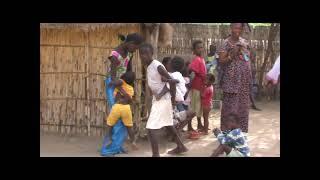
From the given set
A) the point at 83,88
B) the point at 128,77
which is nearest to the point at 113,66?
the point at 128,77

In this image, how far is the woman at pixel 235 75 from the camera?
6.46 m

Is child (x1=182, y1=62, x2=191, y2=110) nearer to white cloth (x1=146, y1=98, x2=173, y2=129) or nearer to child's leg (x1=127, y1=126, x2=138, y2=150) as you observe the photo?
child's leg (x1=127, y1=126, x2=138, y2=150)

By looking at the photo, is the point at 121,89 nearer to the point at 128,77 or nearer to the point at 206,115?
the point at 128,77

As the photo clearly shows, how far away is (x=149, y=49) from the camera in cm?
599

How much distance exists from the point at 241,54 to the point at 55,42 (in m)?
3.02

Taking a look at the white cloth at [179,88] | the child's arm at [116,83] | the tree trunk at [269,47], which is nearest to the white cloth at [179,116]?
the white cloth at [179,88]

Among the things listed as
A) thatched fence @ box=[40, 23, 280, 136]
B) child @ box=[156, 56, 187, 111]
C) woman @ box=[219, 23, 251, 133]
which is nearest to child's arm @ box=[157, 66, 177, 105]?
child @ box=[156, 56, 187, 111]

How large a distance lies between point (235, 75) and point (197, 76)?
58.0 inches

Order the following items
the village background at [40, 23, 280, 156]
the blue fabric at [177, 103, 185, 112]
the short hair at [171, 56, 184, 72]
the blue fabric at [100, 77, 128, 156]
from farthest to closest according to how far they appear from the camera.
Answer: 1. the blue fabric at [177, 103, 185, 112]
2. the village background at [40, 23, 280, 156]
3. the short hair at [171, 56, 184, 72]
4. the blue fabric at [100, 77, 128, 156]

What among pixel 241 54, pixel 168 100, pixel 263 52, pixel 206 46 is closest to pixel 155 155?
pixel 168 100

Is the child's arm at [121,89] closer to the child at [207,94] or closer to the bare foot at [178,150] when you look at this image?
the bare foot at [178,150]

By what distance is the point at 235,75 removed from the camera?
653 cm

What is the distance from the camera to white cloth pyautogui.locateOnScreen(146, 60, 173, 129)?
6.10m

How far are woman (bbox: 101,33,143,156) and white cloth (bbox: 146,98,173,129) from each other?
2.18 feet
